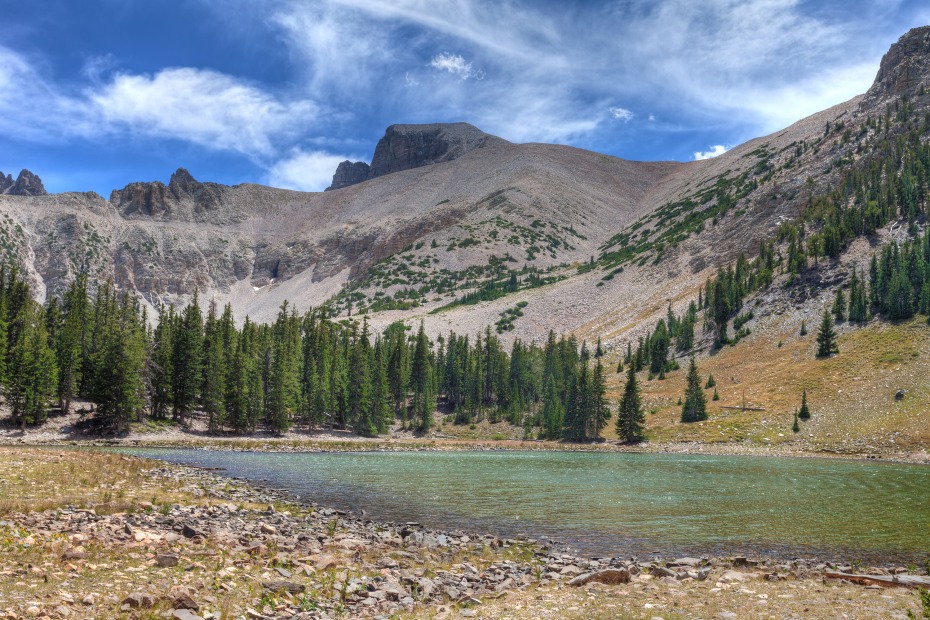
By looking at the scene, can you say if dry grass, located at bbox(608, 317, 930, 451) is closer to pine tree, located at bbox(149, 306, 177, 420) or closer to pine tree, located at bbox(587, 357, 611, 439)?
pine tree, located at bbox(587, 357, 611, 439)

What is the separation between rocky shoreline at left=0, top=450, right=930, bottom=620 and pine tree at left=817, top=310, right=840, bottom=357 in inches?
3445

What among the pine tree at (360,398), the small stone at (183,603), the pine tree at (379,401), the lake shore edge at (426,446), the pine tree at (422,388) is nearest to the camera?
the small stone at (183,603)

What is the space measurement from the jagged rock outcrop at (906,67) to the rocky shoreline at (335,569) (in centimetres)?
22168

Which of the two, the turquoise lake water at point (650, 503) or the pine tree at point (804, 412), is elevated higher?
the pine tree at point (804, 412)

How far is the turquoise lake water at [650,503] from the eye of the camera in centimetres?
1944

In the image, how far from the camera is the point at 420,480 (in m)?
36.6

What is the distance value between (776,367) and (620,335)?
171 ft

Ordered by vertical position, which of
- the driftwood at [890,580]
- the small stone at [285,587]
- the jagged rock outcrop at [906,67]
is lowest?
the driftwood at [890,580]

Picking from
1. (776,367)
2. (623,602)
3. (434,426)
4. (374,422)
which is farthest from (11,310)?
(776,367)

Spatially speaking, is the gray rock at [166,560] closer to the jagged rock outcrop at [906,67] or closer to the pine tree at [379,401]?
the pine tree at [379,401]

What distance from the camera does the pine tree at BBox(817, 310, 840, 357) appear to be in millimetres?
90500

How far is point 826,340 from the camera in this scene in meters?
91.5

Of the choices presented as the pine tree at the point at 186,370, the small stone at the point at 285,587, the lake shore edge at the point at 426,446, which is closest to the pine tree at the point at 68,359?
the lake shore edge at the point at 426,446

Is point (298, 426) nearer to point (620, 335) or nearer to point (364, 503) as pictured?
point (364, 503)
